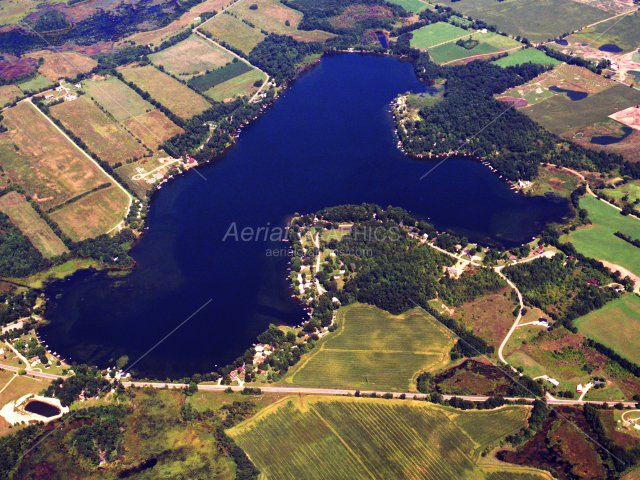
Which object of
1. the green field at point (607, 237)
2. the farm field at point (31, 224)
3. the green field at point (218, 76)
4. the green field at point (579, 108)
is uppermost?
the green field at point (579, 108)

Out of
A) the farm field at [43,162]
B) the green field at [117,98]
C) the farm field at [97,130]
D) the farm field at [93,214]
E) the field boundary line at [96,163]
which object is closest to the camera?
the farm field at [93,214]

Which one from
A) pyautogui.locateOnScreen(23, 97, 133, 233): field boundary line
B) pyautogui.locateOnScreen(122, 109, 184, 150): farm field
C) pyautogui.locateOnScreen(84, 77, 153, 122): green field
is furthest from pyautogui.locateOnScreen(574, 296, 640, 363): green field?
pyautogui.locateOnScreen(84, 77, 153, 122): green field

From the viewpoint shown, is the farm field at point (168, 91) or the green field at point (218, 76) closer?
the farm field at point (168, 91)

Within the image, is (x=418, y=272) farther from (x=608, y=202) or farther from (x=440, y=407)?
(x=608, y=202)

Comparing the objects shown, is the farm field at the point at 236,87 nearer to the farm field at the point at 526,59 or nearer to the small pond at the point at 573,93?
the farm field at the point at 526,59

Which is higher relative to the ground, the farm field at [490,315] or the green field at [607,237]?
the green field at [607,237]

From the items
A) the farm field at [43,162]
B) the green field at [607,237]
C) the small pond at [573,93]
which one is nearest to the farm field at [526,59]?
the small pond at [573,93]

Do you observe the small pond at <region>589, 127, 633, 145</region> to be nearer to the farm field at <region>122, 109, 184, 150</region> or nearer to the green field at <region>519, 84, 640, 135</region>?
the green field at <region>519, 84, 640, 135</region>
